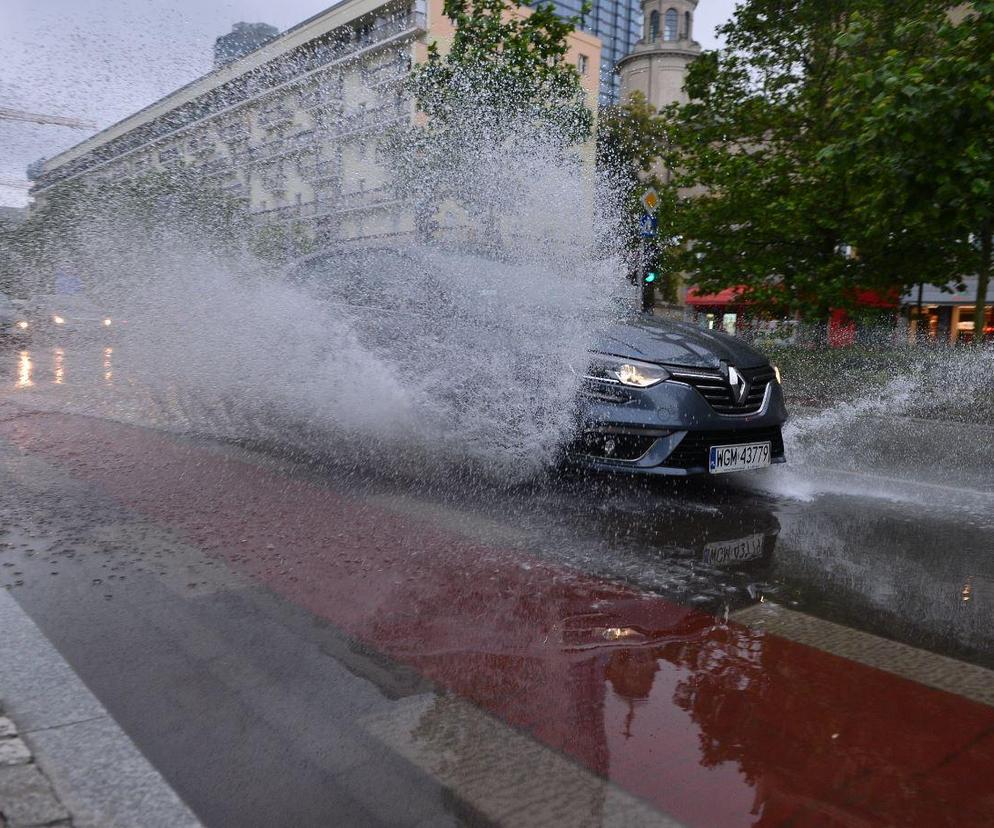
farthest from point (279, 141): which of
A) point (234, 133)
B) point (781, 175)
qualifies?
point (781, 175)

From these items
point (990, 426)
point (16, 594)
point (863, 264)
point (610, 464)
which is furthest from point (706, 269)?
point (16, 594)

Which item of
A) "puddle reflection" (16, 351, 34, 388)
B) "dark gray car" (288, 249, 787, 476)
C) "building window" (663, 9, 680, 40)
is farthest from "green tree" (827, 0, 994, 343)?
"building window" (663, 9, 680, 40)

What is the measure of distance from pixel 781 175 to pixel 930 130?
16.9 ft

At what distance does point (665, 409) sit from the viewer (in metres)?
5.02

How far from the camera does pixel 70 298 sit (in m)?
15.7

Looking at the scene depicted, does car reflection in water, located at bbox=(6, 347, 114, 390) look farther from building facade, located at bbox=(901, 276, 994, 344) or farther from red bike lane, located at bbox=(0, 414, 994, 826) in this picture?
building facade, located at bbox=(901, 276, 994, 344)

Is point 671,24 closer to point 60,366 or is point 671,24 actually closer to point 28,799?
point 60,366

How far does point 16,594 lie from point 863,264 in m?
15.8

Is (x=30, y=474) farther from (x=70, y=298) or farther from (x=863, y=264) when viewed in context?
(x=863, y=264)

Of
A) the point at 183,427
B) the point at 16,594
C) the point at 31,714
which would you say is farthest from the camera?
the point at 183,427

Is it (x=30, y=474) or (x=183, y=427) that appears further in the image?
(x=183, y=427)

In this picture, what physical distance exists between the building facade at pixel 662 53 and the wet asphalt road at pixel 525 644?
5769cm

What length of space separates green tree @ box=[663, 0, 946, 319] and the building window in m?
52.6

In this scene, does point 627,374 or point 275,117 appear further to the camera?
point 275,117
